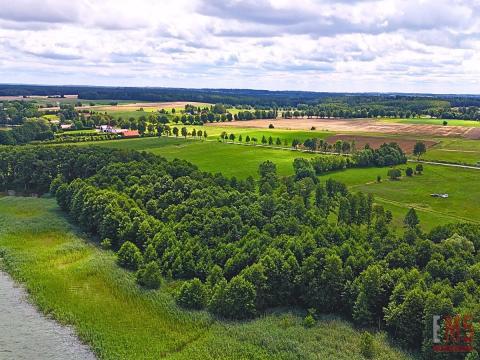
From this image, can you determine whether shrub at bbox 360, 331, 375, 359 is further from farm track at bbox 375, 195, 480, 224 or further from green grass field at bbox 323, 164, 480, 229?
farm track at bbox 375, 195, 480, 224

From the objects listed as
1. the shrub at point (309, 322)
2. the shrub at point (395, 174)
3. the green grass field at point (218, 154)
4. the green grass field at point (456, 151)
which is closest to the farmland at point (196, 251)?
the shrub at point (309, 322)

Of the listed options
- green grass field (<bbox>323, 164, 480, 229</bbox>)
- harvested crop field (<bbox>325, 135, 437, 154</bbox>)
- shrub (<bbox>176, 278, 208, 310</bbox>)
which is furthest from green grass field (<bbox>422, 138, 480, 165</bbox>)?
Result: shrub (<bbox>176, 278, 208, 310</bbox>)

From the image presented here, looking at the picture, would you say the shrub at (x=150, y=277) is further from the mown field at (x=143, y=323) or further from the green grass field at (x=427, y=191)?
the green grass field at (x=427, y=191)

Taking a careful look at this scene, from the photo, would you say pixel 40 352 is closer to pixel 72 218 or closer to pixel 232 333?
pixel 232 333

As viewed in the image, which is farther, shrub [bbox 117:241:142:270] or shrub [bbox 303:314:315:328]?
shrub [bbox 117:241:142:270]

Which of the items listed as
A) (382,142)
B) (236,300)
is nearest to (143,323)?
(236,300)
